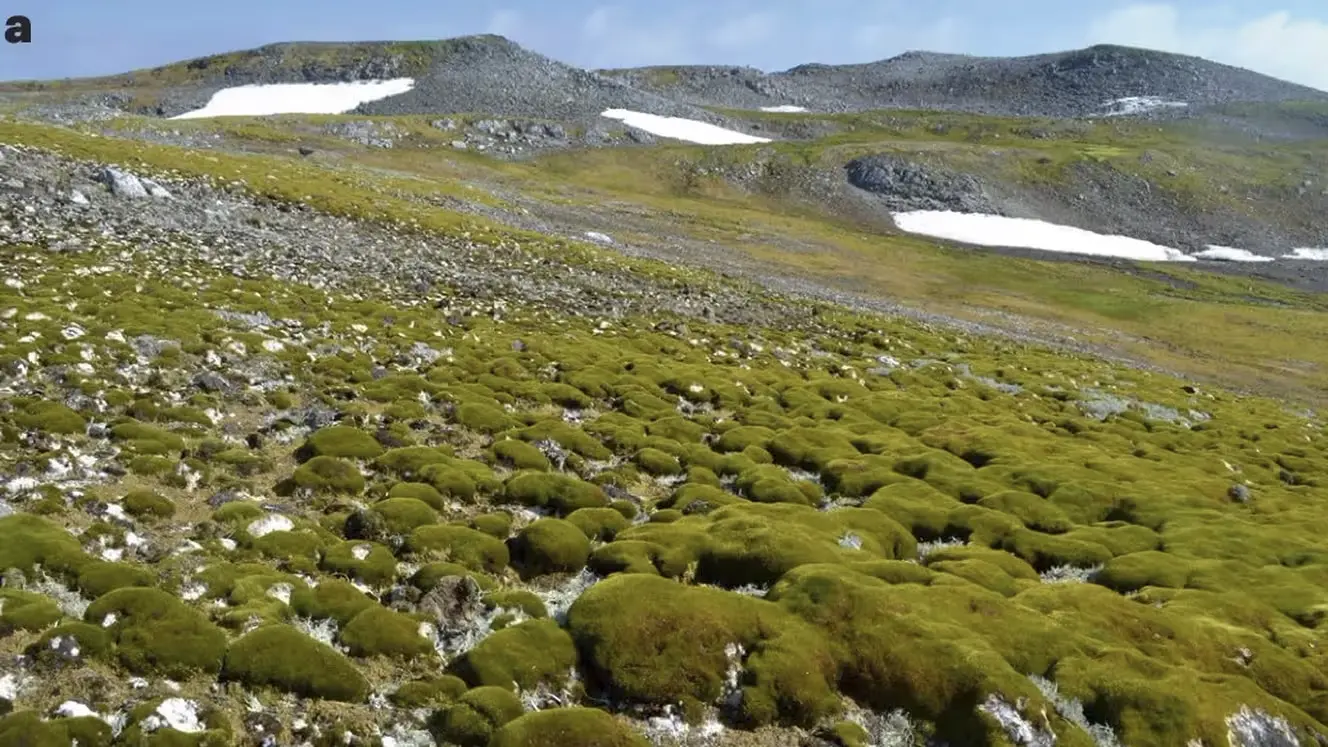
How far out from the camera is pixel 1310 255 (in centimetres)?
15050

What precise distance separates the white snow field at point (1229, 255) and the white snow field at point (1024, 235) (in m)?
5.30

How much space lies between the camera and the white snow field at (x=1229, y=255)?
147125 millimetres

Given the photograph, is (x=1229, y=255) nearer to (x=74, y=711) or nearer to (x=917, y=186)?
(x=917, y=186)

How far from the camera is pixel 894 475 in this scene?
25.9 metres

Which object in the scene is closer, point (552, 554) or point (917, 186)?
point (552, 554)

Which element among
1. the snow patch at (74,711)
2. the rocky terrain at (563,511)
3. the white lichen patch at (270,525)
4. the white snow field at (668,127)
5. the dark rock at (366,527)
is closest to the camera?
the snow patch at (74,711)

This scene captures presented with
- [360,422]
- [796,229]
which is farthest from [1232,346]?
[360,422]

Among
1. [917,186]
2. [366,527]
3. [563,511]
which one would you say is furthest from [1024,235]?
[366,527]

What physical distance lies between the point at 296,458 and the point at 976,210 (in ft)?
514

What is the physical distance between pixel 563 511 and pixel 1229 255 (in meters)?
166

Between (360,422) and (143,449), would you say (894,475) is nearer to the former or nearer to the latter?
(360,422)

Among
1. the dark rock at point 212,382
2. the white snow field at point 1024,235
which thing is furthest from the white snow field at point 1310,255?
the dark rock at point 212,382

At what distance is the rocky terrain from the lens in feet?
40.0

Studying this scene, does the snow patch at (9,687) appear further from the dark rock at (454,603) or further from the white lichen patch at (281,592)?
the dark rock at (454,603)
